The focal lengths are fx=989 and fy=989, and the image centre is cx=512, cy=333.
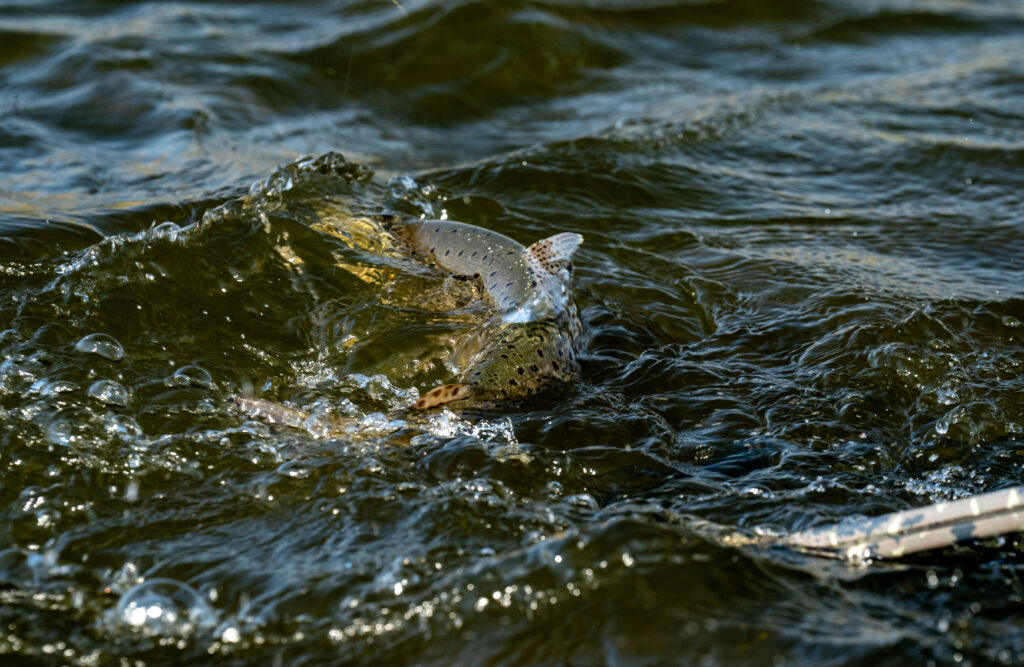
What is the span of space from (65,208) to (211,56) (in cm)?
359

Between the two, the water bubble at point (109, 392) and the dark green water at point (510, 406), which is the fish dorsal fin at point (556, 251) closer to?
the dark green water at point (510, 406)

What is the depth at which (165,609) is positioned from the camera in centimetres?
273

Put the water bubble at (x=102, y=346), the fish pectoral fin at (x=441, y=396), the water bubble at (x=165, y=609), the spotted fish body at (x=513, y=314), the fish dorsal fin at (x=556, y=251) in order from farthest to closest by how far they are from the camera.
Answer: the fish dorsal fin at (x=556, y=251) < the water bubble at (x=102, y=346) < the spotted fish body at (x=513, y=314) < the fish pectoral fin at (x=441, y=396) < the water bubble at (x=165, y=609)

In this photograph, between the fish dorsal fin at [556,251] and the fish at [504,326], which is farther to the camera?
the fish dorsal fin at [556,251]

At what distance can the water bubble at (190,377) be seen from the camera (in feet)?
12.7

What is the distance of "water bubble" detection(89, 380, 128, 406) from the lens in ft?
12.1

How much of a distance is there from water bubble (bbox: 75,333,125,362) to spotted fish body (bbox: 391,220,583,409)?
132cm

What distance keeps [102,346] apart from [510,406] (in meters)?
1.70

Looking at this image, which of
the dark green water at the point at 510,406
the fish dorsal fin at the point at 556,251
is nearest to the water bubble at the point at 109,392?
the dark green water at the point at 510,406

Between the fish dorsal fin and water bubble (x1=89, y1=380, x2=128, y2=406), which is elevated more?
the fish dorsal fin

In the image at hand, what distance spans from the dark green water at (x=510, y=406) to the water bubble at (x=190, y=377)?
0.05 metres

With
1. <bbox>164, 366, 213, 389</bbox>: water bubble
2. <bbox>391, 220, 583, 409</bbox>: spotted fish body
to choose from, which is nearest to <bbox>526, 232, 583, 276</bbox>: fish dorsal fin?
<bbox>391, 220, 583, 409</bbox>: spotted fish body

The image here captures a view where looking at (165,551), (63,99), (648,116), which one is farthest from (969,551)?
(63,99)

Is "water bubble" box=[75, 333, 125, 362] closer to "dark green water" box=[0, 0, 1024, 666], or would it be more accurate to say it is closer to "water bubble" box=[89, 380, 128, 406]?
"dark green water" box=[0, 0, 1024, 666]
